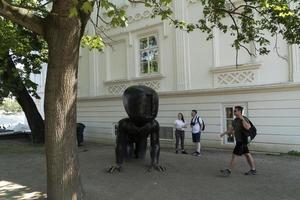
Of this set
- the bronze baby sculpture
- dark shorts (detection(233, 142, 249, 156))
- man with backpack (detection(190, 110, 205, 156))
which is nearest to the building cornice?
man with backpack (detection(190, 110, 205, 156))

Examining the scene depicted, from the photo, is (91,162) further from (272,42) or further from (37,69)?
(37,69)

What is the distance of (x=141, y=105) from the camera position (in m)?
10.3

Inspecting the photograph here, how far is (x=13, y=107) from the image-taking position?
6656 cm

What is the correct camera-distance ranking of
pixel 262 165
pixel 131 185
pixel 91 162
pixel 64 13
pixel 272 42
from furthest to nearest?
pixel 272 42 → pixel 91 162 → pixel 262 165 → pixel 131 185 → pixel 64 13

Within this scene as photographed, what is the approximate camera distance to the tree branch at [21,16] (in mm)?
6559

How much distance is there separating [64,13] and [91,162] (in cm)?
683

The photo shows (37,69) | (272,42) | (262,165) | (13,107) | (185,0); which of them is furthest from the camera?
(13,107)

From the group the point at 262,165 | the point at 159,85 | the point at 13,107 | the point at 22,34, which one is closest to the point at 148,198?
the point at 262,165

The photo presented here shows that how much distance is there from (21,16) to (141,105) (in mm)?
4357

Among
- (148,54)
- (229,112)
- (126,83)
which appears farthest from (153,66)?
(229,112)

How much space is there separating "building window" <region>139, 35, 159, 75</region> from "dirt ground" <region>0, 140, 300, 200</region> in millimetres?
6428

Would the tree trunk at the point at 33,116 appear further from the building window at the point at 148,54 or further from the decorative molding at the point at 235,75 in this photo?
the decorative molding at the point at 235,75

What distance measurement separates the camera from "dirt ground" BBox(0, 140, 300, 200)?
824 cm

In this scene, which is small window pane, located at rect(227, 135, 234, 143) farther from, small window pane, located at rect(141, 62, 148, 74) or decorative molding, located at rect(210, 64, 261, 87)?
small window pane, located at rect(141, 62, 148, 74)
